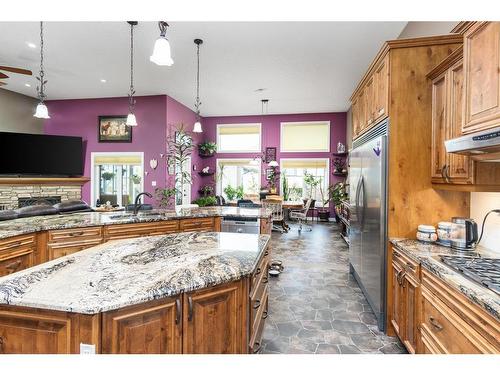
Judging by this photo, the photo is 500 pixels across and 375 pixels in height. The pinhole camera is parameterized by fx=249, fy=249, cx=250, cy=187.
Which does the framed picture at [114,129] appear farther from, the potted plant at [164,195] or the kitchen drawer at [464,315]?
the kitchen drawer at [464,315]

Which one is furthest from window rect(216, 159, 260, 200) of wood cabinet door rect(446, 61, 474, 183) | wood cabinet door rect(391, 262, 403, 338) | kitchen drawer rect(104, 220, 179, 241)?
wood cabinet door rect(446, 61, 474, 183)

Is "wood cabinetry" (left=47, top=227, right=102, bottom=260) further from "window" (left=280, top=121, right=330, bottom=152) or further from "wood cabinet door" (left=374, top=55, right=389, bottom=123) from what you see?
"window" (left=280, top=121, right=330, bottom=152)

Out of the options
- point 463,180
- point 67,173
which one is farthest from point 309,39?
point 67,173

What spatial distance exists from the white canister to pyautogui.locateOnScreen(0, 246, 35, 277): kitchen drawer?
11.5 feet

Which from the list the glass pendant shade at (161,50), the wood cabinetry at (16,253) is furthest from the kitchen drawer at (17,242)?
the glass pendant shade at (161,50)

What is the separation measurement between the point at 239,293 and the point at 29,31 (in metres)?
4.91

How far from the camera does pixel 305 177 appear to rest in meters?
8.40

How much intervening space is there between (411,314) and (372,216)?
2.93ft

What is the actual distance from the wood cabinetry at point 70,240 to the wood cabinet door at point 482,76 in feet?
11.1

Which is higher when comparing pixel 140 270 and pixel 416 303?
pixel 140 270

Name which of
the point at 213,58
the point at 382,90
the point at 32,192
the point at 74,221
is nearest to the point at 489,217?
the point at 382,90

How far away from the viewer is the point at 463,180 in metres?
1.71

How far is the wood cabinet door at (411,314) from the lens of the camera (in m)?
1.76
